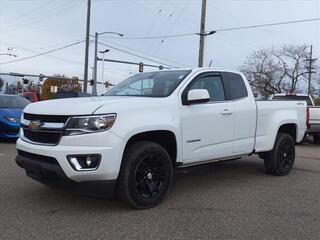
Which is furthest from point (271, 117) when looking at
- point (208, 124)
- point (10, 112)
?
point (10, 112)

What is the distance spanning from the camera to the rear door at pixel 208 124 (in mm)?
5695

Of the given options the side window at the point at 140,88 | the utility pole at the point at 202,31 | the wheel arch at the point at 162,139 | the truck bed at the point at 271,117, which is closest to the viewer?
the wheel arch at the point at 162,139

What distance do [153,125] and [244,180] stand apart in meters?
2.80

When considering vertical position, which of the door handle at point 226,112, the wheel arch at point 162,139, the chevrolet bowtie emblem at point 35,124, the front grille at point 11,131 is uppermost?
the door handle at point 226,112

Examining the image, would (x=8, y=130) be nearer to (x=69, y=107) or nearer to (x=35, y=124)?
(x=35, y=124)

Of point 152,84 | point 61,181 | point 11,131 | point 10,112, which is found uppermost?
point 152,84

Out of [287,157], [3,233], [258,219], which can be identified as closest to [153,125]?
[258,219]

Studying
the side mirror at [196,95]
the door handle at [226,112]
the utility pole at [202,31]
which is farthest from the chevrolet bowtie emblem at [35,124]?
the utility pole at [202,31]

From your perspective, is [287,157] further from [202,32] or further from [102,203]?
[202,32]

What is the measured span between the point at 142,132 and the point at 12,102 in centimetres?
922

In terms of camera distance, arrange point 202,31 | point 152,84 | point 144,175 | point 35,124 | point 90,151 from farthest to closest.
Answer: point 202,31, point 152,84, point 144,175, point 35,124, point 90,151

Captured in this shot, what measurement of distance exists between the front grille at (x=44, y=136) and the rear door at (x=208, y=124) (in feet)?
5.57

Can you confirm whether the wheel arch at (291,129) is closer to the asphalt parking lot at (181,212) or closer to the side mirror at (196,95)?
the asphalt parking lot at (181,212)

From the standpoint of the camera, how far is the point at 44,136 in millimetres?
4965
